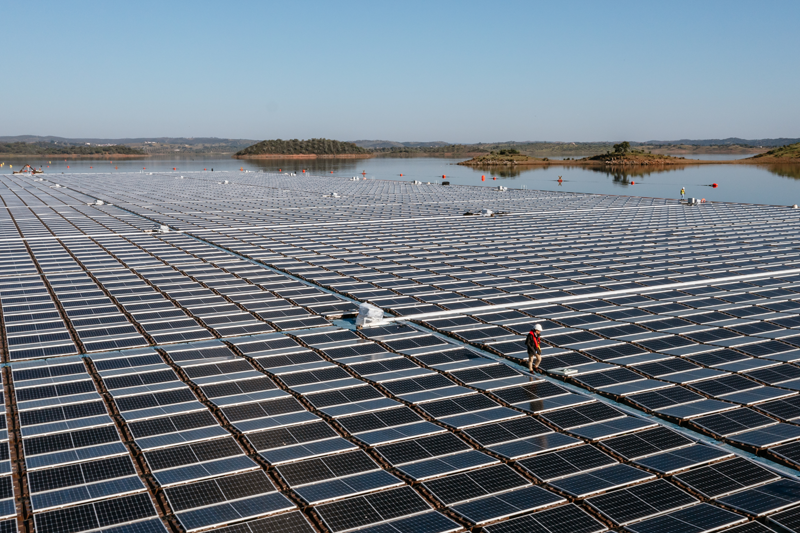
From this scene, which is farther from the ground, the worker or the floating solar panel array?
the worker

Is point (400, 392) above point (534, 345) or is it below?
below

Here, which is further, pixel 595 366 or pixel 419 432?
pixel 595 366

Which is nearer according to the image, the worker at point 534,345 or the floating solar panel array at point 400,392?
the floating solar panel array at point 400,392

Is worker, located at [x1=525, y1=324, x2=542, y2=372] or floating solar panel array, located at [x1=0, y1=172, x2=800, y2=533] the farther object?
worker, located at [x1=525, y1=324, x2=542, y2=372]

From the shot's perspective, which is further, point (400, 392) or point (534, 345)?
point (534, 345)

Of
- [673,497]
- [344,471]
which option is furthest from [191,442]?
[673,497]

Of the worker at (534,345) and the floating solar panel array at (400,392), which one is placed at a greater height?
the worker at (534,345)

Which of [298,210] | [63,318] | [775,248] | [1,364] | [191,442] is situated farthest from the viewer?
[298,210]

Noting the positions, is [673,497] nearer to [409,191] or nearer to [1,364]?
[1,364]
